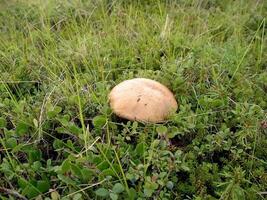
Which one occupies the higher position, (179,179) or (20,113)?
(20,113)

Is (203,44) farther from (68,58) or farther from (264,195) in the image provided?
(264,195)

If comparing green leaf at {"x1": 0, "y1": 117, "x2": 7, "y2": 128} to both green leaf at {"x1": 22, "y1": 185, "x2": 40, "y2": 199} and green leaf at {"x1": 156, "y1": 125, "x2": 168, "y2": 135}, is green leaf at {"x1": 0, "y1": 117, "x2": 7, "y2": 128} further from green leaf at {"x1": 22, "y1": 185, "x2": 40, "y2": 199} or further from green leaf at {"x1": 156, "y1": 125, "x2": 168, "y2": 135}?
green leaf at {"x1": 156, "y1": 125, "x2": 168, "y2": 135}

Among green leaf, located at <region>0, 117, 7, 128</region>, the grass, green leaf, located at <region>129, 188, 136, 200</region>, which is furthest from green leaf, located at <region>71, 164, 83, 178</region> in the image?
green leaf, located at <region>0, 117, 7, 128</region>

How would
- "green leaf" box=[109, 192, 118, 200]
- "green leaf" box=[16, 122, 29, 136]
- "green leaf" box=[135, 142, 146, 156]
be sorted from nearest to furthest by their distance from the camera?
"green leaf" box=[109, 192, 118, 200] < "green leaf" box=[135, 142, 146, 156] < "green leaf" box=[16, 122, 29, 136]

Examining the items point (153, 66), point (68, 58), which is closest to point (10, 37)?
point (68, 58)

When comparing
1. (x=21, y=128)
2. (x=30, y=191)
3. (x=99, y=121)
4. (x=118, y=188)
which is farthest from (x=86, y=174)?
(x=21, y=128)

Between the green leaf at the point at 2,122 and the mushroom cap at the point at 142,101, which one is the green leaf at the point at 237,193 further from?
the green leaf at the point at 2,122

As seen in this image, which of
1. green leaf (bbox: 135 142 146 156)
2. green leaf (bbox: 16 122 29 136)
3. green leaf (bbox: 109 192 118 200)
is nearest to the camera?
green leaf (bbox: 109 192 118 200)
